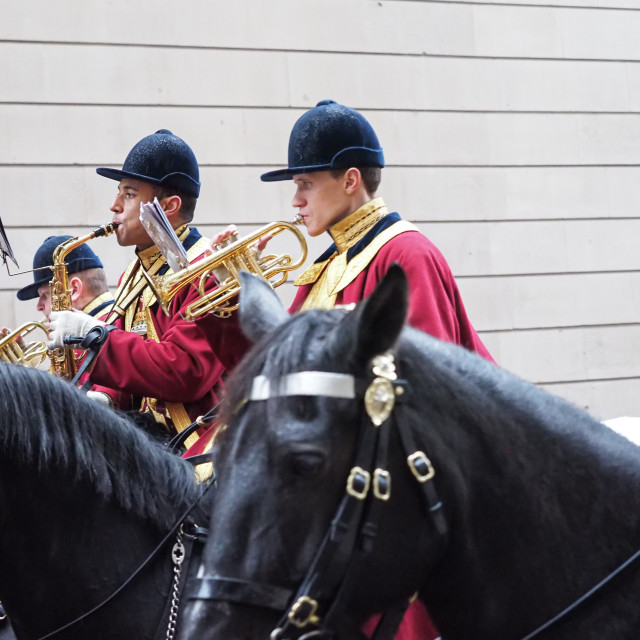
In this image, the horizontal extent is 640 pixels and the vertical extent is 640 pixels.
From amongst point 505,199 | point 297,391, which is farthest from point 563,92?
point 297,391

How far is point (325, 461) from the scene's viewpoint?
1880 mm

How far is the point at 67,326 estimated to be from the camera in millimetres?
4273

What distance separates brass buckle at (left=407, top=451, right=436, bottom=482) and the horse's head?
0.12ft

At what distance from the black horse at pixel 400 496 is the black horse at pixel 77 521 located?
1.05 meters

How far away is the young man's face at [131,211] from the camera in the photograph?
4820 mm

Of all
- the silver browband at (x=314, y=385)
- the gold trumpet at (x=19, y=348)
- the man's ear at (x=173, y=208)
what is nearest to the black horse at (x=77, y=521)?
the silver browband at (x=314, y=385)

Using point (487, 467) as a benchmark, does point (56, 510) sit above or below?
below

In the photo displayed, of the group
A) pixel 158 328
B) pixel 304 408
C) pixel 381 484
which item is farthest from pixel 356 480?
pixel 158 328

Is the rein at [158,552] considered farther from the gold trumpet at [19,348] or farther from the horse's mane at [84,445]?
the gold trumpet at [19,348]

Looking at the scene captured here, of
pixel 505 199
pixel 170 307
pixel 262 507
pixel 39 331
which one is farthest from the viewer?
pixel 505 199

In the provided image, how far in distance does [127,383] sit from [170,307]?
1.56ft

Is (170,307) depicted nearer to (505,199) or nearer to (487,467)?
(487,467)

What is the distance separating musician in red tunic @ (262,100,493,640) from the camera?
3.54m

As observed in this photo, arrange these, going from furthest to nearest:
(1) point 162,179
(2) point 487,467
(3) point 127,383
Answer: (1) point 162,179 < (3) point 127,383 < (2) point 487,467
